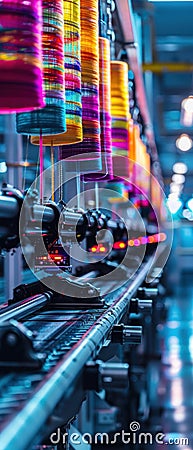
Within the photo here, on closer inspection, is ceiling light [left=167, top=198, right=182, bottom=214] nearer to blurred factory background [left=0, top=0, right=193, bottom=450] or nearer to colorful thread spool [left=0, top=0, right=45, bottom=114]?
blurred factory background [left=0, top=0, right=193, bottom=450]

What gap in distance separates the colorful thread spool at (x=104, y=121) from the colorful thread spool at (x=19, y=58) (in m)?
1.24

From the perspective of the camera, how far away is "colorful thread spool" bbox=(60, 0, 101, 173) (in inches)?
95.5

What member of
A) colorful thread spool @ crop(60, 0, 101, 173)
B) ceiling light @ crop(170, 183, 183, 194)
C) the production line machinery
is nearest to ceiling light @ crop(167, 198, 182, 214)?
ceiling light @ crop(170, 183, 183, 194)

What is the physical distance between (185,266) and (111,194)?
23.0 m

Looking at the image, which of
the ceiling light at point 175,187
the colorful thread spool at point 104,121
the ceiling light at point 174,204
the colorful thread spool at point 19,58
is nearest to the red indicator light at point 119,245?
the colorful thread spool at point 104,121

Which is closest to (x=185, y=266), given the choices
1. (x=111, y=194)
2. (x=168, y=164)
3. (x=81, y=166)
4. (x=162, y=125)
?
(x=168, y=164)

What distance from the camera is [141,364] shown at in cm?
678

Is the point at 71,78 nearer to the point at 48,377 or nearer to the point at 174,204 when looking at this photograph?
the point at 48,377

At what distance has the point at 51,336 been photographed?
5.31 feet

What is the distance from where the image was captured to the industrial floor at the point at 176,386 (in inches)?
241

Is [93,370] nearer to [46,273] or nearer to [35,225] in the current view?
[35,225]

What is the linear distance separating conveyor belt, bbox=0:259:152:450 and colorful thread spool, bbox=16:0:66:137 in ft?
1.58

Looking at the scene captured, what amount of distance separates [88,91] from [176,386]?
585cm

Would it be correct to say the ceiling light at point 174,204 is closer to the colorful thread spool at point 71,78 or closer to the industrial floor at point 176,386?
the industrial floor at point 176,386
